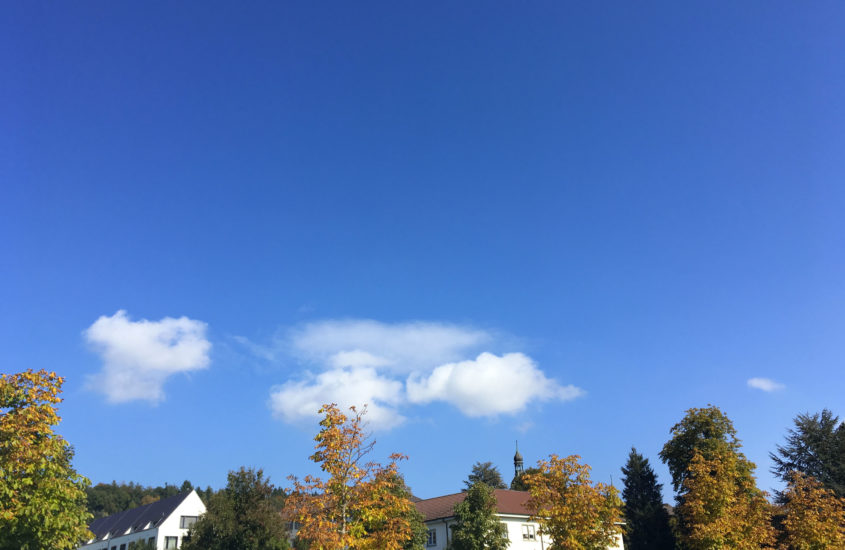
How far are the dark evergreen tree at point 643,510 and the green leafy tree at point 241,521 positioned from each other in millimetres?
30429

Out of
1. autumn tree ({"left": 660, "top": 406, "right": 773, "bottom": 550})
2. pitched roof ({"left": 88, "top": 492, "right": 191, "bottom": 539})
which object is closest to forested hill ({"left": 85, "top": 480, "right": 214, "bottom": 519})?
pitched roof ({"left": 88, "top": 492, "right": 191, "bottom": 539})

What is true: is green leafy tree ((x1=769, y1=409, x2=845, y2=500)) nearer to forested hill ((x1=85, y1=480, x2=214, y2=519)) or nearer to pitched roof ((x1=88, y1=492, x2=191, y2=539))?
pitched roof ((x1=88, y1=492, x2=191, y2=539))

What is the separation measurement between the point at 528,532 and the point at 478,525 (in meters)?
16.8

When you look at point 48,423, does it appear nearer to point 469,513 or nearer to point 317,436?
point 317,436

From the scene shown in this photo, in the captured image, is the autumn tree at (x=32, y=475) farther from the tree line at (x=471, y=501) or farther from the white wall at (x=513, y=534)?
the white wall at (x=513, y=534)

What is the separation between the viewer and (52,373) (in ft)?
65.2

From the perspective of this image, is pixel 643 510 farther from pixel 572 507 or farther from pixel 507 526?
pixel 572 507

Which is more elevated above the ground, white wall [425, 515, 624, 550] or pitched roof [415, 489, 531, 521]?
pitched roof [415, 489, 531, 521]

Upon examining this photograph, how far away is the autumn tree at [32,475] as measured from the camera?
58.7 ft

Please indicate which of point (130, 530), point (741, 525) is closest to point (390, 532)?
point (741, 525)

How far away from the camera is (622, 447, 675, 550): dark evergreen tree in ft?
176

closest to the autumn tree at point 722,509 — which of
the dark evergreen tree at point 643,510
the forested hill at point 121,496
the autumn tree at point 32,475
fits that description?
the dark evergreen tree at point 643,510

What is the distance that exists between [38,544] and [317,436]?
29.7 feet

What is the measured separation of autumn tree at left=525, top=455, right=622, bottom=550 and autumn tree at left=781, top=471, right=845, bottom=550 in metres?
14.3
